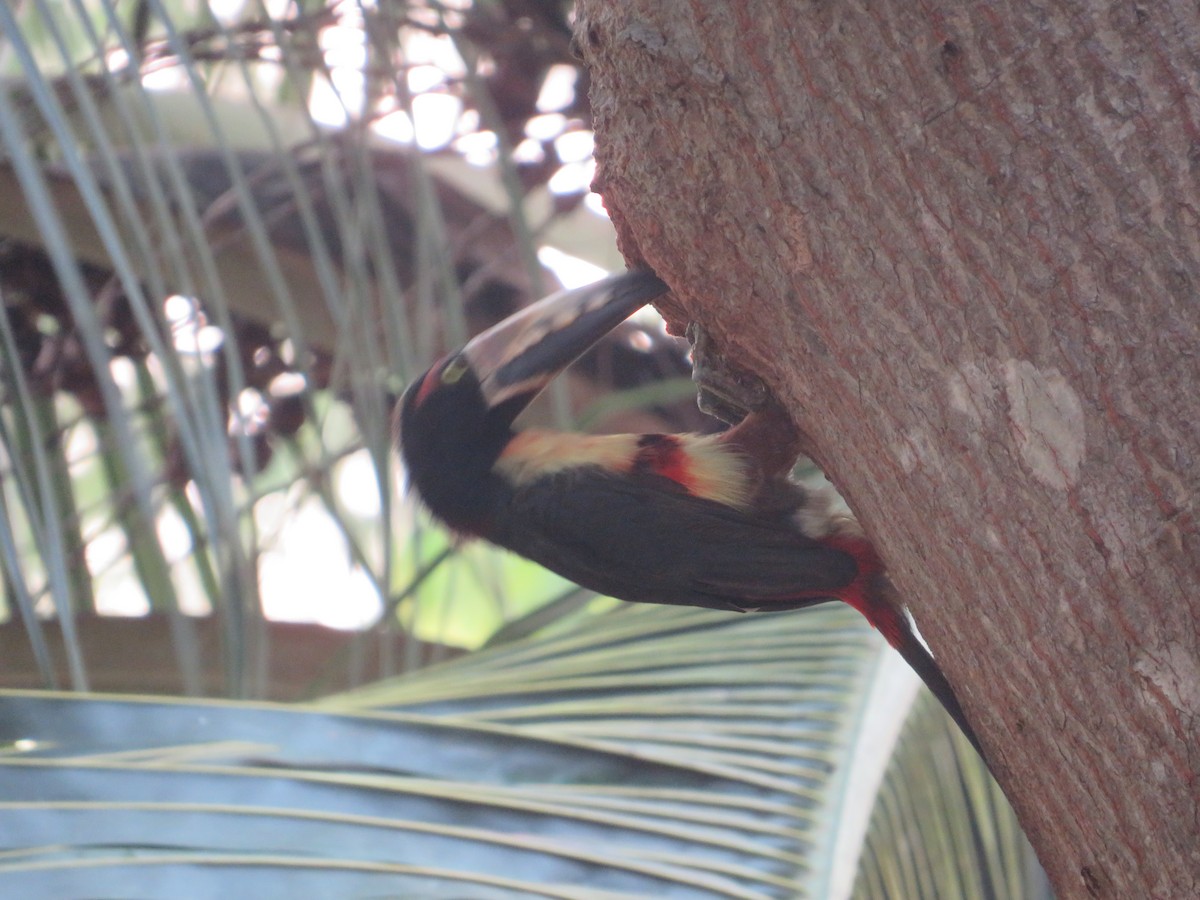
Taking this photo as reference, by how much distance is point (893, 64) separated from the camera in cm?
109

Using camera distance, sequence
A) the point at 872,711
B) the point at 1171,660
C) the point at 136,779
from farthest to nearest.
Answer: the point at 872,711, the point at 136,779, the point at 1171,660

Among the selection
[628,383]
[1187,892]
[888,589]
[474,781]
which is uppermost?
[628,383]

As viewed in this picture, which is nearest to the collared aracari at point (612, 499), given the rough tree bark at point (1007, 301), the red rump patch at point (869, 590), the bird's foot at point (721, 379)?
the red rump patch at point (869, 590)

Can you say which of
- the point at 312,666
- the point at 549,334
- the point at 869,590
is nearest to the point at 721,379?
the point at 549,334

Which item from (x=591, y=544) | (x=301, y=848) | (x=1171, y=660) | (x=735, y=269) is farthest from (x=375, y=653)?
(x=1171, y=660)

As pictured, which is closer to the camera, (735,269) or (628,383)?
(735,269)

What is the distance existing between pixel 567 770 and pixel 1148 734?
2.42 ft

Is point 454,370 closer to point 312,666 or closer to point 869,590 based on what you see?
point 869,590

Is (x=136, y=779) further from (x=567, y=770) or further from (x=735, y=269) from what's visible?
(x=735, y=269)

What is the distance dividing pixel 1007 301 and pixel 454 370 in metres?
1.18

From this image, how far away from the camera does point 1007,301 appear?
1.08 metres

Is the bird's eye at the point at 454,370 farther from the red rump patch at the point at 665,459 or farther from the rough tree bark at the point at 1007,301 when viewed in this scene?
the rough tree bark at the point at 1007,301

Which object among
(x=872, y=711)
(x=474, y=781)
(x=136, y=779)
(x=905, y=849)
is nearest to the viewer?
(x=136, y=779)

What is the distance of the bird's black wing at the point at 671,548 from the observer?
6.38 feet
